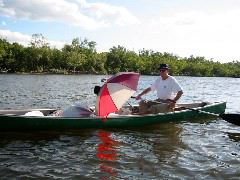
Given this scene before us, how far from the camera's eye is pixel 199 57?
19062cm

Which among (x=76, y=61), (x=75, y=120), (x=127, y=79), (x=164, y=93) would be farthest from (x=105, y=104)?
(x=76, y=61)

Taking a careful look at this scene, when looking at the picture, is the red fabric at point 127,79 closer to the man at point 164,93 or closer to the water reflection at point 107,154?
the man at point 164,93

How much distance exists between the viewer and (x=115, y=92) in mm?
13289

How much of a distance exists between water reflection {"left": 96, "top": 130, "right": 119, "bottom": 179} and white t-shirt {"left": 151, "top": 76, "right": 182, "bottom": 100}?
315 centimetres

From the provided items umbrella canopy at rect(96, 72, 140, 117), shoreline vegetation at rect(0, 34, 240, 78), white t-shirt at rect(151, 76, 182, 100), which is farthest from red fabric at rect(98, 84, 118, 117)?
shoreline vegetation at rect(0, 34, 240, 78)

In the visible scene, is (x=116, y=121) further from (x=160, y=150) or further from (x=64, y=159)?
(x=64, y=159)

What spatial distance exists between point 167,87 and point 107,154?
518cm

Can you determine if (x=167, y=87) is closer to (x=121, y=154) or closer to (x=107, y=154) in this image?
(x=121, y=154)

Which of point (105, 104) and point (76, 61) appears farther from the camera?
point (76, 61)

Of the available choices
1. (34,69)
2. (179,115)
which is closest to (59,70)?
(34,69)

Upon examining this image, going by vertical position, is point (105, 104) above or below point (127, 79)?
below

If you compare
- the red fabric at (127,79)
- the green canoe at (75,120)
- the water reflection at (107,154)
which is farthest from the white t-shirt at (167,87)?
the water reflection at (107,154)

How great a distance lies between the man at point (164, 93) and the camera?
1439cm

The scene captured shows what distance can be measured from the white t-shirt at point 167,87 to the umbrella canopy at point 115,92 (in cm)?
139
